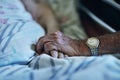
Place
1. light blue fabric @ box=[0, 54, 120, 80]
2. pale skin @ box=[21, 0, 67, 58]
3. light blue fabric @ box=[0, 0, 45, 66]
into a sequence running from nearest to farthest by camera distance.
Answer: light blue fabric @ box=[0, 54, 120, 80] → light blue fabric @ box=[0, 0, 45, 66] → pale skin @ box=[21, 0, 67, 58]

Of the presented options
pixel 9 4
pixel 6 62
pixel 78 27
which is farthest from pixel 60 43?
pixel 78 27

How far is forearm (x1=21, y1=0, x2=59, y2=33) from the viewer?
5.31 ft

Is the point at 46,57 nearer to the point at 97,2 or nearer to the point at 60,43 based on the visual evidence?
the point at 60,43

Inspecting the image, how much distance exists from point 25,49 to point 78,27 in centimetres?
71

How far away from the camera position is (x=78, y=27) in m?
1.72

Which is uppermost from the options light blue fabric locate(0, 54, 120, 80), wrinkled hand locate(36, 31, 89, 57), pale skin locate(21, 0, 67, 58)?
pale skin locate(21, 0, 67, 58)

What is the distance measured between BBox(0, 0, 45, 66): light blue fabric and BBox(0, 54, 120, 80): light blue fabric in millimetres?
76

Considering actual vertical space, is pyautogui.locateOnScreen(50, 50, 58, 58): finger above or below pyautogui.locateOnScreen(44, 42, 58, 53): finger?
below

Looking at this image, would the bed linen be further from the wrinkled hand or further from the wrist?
the wrist

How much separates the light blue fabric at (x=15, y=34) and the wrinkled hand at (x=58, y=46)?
5cm

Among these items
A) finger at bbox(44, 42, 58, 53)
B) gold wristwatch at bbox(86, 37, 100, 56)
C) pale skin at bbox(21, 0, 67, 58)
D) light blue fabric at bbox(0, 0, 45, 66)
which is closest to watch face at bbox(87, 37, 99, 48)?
gold wristwatch at bbox(86, 37, 100, 56)

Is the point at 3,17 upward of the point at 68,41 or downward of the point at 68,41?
upward

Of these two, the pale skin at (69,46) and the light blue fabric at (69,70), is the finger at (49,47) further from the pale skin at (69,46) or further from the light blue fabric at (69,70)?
the light blue fabric at (69,70)

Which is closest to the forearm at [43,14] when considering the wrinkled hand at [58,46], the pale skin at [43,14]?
the pale skin at [43,14]
